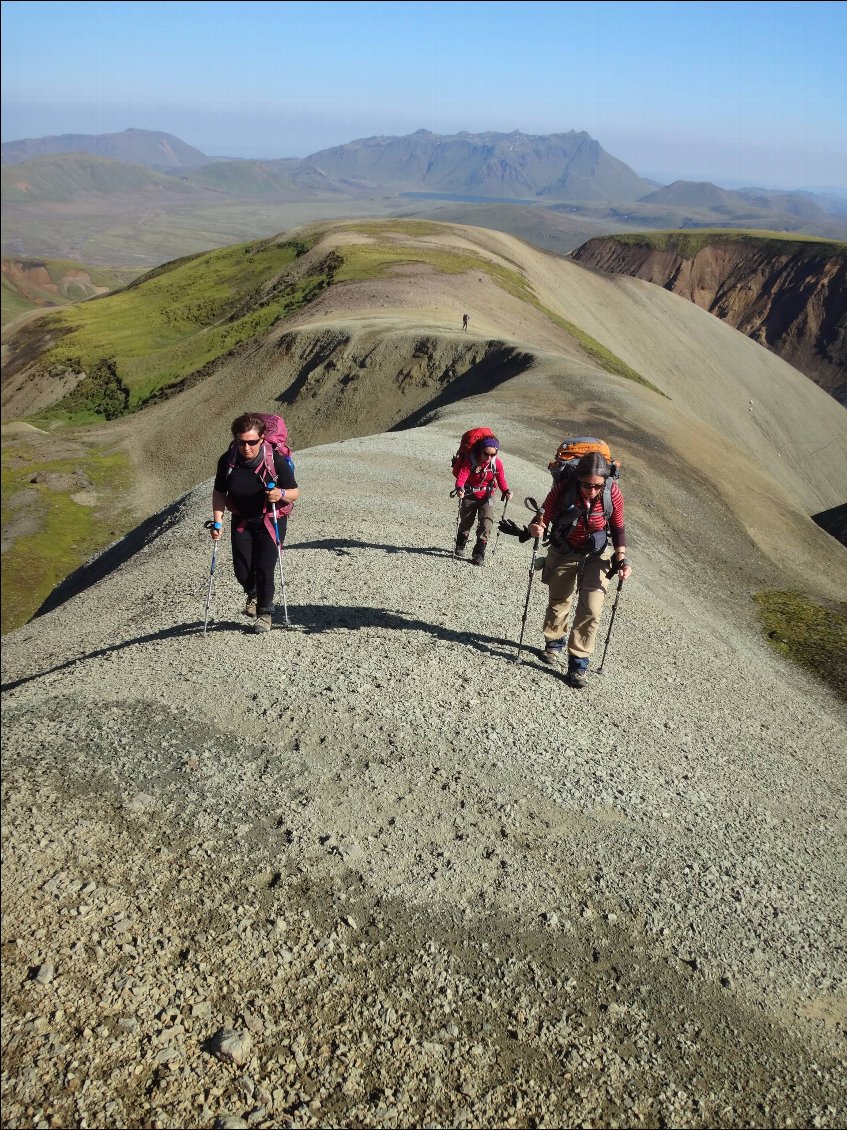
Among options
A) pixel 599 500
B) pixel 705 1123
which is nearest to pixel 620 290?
pixel 599 500

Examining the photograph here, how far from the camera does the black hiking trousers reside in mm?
12461

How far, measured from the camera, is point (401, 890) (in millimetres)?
8367

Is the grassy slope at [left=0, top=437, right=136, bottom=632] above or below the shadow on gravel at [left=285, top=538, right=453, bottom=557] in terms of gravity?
below

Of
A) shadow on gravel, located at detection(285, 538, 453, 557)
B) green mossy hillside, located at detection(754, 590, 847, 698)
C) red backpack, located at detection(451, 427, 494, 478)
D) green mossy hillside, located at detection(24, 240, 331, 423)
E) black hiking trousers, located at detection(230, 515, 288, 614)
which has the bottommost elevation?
green mossy hillside, located at detection(24, 240, 331, 423)

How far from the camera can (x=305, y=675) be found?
11922 millimetres

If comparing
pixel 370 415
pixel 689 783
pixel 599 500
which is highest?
pixel 599 500

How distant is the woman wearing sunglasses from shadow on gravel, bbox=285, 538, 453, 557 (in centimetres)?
613

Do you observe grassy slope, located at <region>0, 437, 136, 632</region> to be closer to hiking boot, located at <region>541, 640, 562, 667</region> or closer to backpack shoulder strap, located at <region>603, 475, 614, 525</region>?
hiking boot, located at <region>541, 640, 562, 667</region>

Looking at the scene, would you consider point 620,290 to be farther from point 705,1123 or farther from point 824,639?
point 705,1123

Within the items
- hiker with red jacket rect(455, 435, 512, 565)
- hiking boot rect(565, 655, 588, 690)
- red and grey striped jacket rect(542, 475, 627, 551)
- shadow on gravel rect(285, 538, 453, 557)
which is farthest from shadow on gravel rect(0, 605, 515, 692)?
shadow on gravel rect(285, 538, 453, 557)

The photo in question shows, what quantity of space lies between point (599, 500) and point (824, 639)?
44.1ft

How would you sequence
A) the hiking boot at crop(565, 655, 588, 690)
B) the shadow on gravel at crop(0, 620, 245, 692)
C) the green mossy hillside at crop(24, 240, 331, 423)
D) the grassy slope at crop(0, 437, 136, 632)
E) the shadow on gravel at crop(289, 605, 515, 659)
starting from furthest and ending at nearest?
1. the green mossy hillside at crop(24, 240, 331, 423)
2. the grassy slope at crop(0, 437, 136, 632)
3. the shadow on gravel at crop(289, 605, 515, 659)
4. the shadow on gravel at crop(0, 620, 245, 692)
5. the hiking boot at crop(565, 655, 588, 690)

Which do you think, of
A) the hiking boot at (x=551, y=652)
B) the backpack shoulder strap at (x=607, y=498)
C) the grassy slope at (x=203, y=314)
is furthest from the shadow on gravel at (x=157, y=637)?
the grassy slope at (x=203, y=314)

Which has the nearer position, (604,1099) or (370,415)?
(604,1099)
